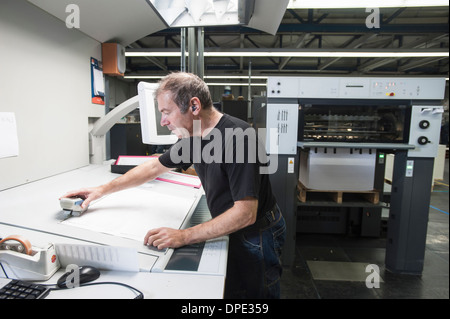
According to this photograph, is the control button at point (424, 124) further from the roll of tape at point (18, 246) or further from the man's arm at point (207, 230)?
the roll of tape at point (18, 246)

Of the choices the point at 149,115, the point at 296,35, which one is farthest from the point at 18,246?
the point at 296,35

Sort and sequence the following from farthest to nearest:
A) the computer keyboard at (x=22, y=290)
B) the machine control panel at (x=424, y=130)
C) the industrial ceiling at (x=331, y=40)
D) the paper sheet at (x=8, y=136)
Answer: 1. the industrial ceiling at (x=331, y=40)
2. the machine control panel at (x=424, y=130)
3. the paper sheet at (x=8, y=136)
4. the computer keyboard at (x=22, y=290)

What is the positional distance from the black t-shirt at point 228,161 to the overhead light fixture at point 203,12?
22.2 inches

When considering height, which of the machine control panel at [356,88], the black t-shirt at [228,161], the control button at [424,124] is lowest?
the black t-shirt at [228,161]

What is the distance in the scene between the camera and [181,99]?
95 centimetres

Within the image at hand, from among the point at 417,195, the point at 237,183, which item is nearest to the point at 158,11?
the point at 237,183

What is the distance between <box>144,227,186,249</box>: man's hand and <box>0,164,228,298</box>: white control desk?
0.02 m

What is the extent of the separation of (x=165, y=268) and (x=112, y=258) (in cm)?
14

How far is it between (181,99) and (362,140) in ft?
6.22

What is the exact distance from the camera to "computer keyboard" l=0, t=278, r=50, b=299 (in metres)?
0.59

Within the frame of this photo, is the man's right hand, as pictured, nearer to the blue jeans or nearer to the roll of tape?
the roll of tape

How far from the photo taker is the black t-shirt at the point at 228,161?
904mm

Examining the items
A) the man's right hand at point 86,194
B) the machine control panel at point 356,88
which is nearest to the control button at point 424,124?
A: the machine control panel at point 356,88

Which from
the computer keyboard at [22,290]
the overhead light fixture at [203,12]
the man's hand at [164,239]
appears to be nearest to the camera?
the computer keyboard at [22,290]
